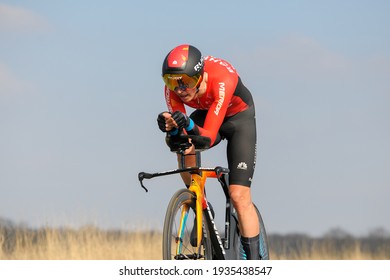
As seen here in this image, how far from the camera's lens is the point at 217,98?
9.17m

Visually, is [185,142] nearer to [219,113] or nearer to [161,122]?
[161,122]

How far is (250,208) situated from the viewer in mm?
9945

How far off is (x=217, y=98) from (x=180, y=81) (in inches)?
19.4

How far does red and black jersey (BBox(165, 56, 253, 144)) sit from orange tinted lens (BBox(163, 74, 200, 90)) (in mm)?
331

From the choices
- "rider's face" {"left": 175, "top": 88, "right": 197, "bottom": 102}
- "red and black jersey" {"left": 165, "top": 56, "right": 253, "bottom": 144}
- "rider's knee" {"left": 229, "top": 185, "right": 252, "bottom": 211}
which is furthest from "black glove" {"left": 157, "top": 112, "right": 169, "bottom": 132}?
"rider's knee" {"left": 229, "top": 185, "right": 252, "bottom": 211}

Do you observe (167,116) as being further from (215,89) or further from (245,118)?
(245,118)

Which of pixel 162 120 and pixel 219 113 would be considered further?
pixel 219 113

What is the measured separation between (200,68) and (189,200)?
4.67ft

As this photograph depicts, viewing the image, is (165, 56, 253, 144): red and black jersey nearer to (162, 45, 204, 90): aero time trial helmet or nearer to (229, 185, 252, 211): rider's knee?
(162, 45, 204, 90): aero time trial helmet

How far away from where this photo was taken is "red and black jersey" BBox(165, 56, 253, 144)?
9.05m

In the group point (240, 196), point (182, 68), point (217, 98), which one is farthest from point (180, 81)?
point (240, 196)

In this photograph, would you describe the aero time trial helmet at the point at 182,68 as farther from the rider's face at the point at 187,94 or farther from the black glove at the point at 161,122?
the black glove at the point at 161,122
